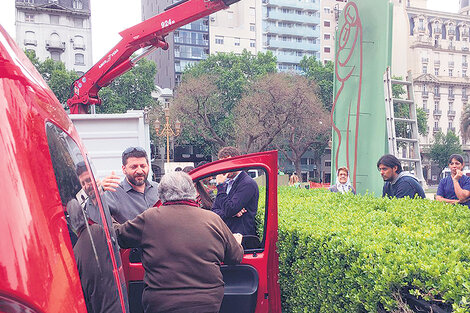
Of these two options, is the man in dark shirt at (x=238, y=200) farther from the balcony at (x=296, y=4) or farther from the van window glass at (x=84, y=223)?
the balcony at (x=296, y=4)

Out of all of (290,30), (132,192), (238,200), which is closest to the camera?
(238,200)

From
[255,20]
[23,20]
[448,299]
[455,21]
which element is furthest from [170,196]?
[455,21]

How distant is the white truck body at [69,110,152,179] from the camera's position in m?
8.00

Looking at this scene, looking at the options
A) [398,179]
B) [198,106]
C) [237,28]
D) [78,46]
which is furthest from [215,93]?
[398,179]

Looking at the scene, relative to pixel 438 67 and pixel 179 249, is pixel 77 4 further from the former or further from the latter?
pixel 179 249

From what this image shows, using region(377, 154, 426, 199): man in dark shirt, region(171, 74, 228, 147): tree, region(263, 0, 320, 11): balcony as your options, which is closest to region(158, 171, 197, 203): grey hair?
region(377, 154, 426, 199): man in dark shirt

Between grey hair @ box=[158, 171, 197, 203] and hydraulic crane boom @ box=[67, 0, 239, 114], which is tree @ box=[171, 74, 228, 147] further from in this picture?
grey hair @ box=[158, 171, 197, 203]

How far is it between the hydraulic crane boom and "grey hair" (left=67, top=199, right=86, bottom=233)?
22.9 feet

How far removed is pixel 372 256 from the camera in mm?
2521

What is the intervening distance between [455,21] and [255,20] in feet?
106

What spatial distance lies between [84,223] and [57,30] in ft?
174

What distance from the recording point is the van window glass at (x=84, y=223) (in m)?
1.48

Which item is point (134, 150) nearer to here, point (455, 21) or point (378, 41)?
point (378, 41)

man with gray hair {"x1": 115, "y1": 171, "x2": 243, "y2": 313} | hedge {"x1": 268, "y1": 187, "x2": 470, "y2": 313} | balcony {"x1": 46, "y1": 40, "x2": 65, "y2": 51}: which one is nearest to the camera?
hedge {"x1": 268, "y1": 187, "x2": 470, "y2": 313}
